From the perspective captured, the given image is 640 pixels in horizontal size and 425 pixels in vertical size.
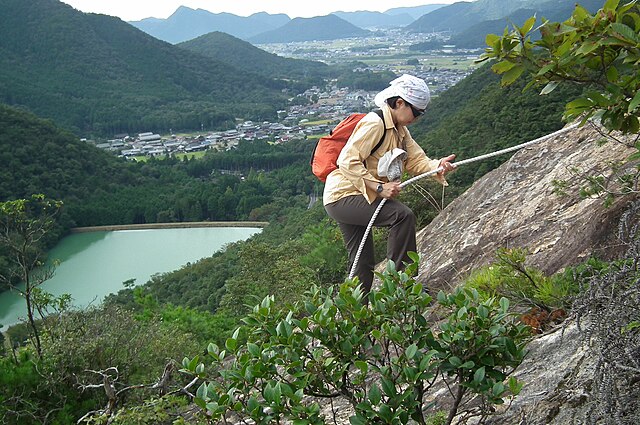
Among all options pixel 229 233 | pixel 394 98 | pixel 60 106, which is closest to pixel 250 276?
pixel 394 98

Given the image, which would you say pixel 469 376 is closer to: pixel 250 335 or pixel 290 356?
pixel 290 356

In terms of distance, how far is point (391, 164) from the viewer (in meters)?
3.24

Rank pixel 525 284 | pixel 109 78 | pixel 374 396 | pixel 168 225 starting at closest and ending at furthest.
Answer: pixel 374 396, pixel 525 284, pixel 168 225, pixel 109 78

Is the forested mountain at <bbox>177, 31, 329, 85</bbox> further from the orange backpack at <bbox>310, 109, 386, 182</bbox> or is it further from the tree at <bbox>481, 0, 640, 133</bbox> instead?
the tree at <bbox>481, 0, 640, 133</bbox>

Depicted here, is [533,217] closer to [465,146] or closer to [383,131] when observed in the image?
[383,131]

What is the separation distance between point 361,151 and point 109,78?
336ft

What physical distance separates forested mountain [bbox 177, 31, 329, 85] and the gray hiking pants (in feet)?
412

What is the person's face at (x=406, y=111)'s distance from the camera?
3.13m

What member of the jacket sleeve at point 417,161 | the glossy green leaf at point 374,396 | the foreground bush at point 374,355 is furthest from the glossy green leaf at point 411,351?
the jacket sleeve at point 417,161

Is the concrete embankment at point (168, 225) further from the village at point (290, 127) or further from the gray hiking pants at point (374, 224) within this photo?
the gray hiking pants at point (374, 224)

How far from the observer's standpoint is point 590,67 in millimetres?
1862

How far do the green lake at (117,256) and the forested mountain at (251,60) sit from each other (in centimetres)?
8802

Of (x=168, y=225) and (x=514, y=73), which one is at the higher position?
(x=514, y=73)

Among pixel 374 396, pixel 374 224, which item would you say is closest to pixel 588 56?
pixel 374 396
